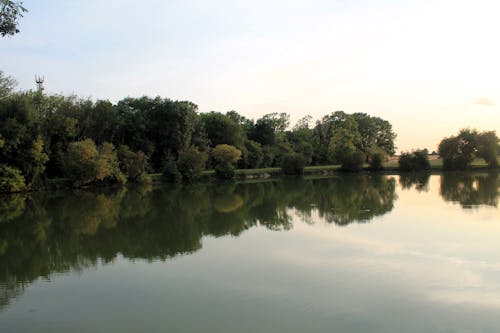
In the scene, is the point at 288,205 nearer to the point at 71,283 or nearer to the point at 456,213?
the point at 456,213

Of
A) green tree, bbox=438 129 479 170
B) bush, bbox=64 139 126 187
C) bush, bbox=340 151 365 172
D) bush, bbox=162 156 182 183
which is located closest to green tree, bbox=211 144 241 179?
bush, bbox=162 156 182 183

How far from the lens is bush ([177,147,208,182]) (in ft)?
164

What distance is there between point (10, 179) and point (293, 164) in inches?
1367

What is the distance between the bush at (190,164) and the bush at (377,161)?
24.2m

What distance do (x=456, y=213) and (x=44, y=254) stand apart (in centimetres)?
1548

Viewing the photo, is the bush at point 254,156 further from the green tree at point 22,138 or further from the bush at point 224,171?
the green tree at point 22,138

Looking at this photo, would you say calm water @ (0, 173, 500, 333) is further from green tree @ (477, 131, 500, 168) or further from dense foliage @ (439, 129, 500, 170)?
green tree @ (477, 131, 500, 168)

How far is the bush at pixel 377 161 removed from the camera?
5981 cm

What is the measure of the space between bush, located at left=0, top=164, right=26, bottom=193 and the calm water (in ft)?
61.4

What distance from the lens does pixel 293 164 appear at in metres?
59.2

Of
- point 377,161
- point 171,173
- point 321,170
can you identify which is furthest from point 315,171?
point 171,173

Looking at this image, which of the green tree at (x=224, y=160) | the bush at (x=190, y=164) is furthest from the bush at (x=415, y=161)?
the bush at (x=190, y=164)

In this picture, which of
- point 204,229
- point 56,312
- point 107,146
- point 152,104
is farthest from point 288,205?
point 152,104

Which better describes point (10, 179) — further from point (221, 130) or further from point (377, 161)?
point (377, 161)
